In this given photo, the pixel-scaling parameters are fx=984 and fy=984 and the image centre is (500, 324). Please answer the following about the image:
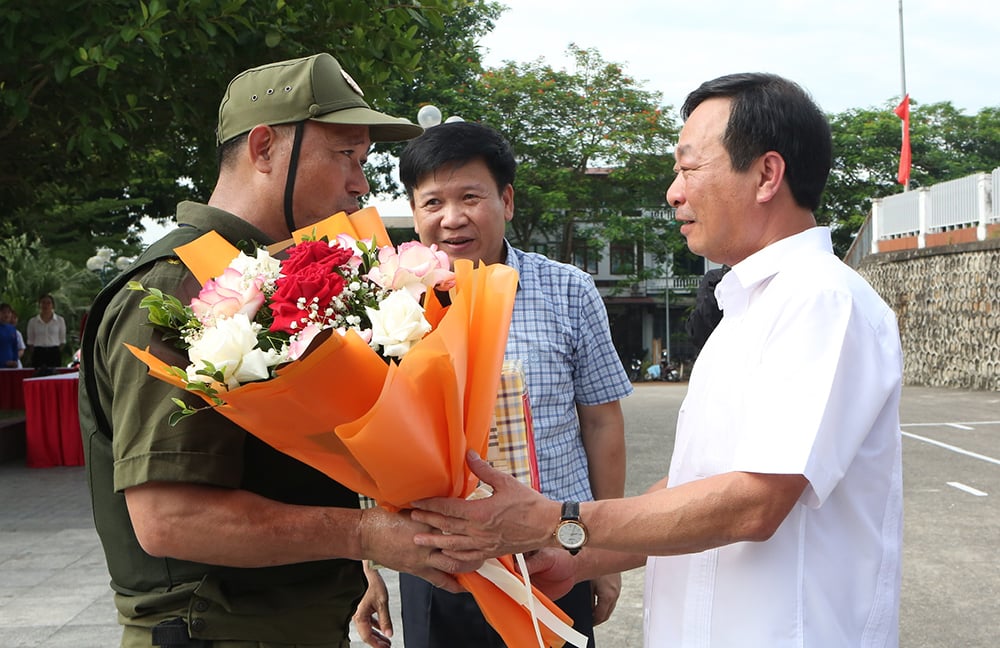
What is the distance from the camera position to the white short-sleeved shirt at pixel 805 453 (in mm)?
1853

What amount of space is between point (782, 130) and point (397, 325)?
3.12 feet

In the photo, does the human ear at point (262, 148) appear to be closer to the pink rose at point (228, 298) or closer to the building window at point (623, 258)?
the pink rose at point (228, 298)

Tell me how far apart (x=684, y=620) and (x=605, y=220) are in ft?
97.1

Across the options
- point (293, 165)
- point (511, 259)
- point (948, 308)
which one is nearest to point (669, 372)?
point (948, 308)

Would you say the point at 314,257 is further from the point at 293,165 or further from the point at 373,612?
the point at 373,612

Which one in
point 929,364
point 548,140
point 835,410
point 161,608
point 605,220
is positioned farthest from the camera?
point 605,220

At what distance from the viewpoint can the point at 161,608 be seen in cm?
198

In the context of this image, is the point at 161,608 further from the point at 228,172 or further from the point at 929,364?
the point at 929,364

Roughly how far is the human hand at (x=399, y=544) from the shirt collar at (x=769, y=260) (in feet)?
2.67

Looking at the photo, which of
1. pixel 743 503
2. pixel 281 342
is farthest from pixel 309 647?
pixel 743 503

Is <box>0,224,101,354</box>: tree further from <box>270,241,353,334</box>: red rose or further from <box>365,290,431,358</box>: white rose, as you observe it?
<box>365,290,431,358</box>: white rose

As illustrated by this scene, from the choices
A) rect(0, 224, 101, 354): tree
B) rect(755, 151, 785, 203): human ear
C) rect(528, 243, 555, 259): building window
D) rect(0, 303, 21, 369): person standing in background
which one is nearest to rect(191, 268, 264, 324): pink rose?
rect(755, 151, 785, 203): human ear

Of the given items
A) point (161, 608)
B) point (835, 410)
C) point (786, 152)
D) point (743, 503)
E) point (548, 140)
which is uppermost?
point (548, 140)

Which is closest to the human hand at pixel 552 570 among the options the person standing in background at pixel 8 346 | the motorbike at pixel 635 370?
the person standing in background at pixel 8 346
